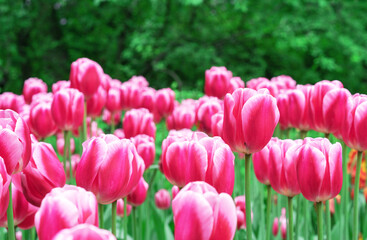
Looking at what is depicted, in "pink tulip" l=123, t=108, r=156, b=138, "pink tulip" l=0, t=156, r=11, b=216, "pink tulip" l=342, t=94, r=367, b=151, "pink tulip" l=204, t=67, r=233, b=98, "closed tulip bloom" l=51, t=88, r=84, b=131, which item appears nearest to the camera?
"pink tulip" l=0, t=156, r=11, b=216

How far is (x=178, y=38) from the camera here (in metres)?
8.64

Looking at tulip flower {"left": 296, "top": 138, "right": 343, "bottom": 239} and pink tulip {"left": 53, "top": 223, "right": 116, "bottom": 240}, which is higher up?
pink tulip {"left": 53, "top": 223, "right": 116, "bottom": 240}

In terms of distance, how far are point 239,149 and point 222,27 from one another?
8868 mm

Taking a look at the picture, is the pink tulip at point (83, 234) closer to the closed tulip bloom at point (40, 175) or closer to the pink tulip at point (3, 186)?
the pink tulip at point (3, 186)

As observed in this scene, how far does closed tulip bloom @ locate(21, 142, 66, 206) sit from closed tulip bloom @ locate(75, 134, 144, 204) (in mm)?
88

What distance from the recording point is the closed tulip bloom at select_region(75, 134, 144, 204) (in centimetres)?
96

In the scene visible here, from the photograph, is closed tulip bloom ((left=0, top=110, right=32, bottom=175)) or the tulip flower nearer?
closed tulip bloom ((left=0, top=110, right=32, bottom=175))

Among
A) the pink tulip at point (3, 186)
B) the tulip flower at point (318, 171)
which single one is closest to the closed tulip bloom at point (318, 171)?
the tulip flower at point (318, 171)

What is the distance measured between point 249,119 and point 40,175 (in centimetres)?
48

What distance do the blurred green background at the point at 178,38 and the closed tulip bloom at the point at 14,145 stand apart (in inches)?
242

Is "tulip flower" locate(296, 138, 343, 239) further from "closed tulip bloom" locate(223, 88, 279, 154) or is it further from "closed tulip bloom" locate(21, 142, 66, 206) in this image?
"closed tulip bloom" locate(21, 142, 66, 206)

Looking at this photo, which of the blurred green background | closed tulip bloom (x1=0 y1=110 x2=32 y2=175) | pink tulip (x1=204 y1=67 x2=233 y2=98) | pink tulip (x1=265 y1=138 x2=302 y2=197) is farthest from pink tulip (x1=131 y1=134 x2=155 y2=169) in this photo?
the blurred green background

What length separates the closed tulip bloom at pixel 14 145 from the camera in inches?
34.8

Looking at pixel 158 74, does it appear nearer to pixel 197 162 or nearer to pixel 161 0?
pixel 161 0
